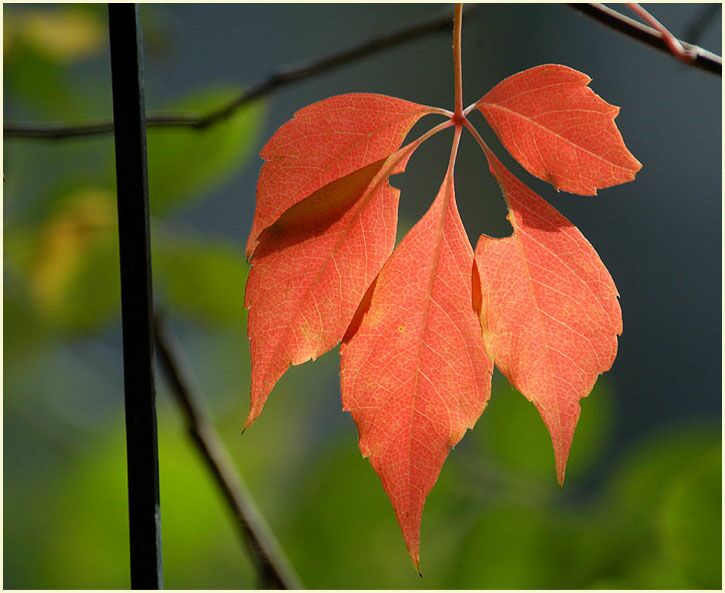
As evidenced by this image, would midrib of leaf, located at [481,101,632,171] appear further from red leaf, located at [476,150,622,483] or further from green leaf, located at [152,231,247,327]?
green leaf, located at [152,231,247,327]

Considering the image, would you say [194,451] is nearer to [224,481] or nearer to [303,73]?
[224,481]

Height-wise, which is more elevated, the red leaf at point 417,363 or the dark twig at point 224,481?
the red leaf at point 417,363

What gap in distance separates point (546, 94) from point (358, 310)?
0.19 feet

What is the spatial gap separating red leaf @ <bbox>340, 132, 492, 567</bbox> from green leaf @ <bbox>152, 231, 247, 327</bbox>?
0.89 ft

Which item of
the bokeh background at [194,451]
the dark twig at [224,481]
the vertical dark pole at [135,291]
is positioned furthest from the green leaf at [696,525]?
the vertical dark pole at [135,291]

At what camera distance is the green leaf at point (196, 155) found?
0.38 meters

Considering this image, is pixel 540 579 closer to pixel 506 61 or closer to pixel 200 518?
pixel 200 518

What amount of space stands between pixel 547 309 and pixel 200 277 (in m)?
0.31

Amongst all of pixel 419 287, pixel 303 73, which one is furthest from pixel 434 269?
pixel 303 73

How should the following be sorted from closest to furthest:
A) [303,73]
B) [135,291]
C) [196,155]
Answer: [135,291]
[303,73]
[196,155]

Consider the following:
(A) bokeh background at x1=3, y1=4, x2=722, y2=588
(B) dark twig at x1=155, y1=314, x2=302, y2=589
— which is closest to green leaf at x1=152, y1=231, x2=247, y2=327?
(A) bokeh background at x1=3, y1=4, x2=722, y2=588

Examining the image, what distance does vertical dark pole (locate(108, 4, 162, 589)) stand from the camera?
0.12 m

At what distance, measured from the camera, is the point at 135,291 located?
12cm

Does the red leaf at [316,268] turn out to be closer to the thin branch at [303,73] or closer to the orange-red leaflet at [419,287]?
the orange-red leaflet at [419,287]
